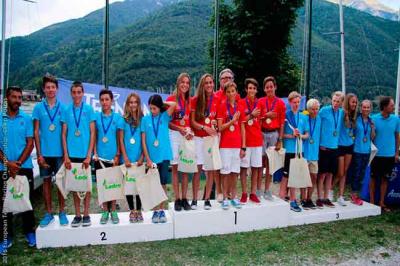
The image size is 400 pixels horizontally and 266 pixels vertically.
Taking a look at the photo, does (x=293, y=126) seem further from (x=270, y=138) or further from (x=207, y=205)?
(x=207, y=205)

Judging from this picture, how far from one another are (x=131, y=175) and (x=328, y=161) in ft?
9.39

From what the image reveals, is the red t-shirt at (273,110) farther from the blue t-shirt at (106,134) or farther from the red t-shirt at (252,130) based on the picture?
the blue t-shirt at (106,134)

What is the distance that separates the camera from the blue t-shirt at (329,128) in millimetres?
5105

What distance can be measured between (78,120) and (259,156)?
236cm

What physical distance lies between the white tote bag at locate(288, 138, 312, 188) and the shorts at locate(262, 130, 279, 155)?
0.36 m

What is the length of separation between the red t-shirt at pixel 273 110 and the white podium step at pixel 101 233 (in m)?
1.87

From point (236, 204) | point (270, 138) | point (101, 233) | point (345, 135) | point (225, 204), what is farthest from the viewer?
point (345, 135)

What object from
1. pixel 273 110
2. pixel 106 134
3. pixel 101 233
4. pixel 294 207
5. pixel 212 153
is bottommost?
pixel 101 233

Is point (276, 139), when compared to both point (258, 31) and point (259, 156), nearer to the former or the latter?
point (259, 156)

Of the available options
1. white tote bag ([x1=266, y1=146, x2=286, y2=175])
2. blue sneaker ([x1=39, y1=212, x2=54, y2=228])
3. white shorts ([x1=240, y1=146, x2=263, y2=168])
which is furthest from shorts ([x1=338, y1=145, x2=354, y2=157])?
blue sneaker ([x1=39, y1=212, x2=54, y2=228])

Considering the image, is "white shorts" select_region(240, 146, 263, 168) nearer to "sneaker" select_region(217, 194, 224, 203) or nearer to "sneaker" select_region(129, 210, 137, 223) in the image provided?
"sneaker" select_region(217, 194, 224, 203)

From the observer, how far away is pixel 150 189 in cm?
422

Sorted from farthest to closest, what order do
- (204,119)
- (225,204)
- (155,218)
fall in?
(225,204) < (204,119) < (155,218)

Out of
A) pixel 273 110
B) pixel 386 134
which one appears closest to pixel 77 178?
pixel 273 110
